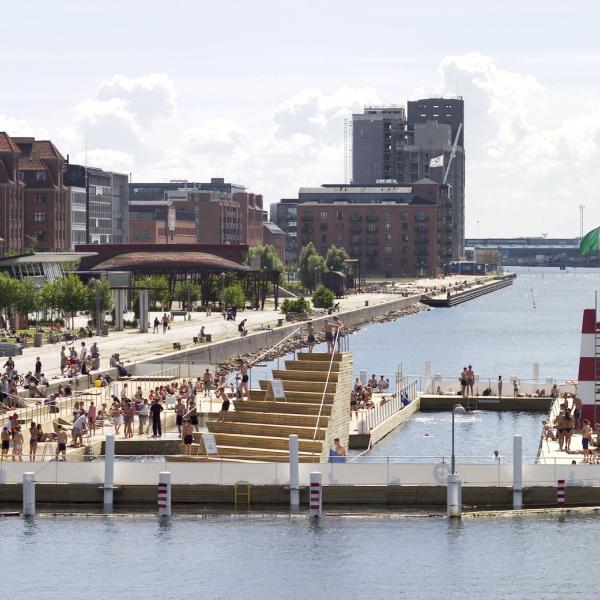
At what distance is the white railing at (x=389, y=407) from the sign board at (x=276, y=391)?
1417 centimetres

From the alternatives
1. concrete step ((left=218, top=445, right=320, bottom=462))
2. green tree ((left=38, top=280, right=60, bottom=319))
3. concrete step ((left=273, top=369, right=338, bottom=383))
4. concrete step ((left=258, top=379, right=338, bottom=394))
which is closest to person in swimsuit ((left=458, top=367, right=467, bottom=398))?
concrete step ((left=273, top=369, right=338, bottom=383))

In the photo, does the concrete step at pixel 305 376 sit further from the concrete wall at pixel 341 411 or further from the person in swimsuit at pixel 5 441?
the person in swimsuit at pixel 5 441

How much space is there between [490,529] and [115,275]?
8738 centimetres

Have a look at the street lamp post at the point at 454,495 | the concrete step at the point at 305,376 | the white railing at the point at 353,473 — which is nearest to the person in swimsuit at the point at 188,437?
the white railing at the point at 353,473

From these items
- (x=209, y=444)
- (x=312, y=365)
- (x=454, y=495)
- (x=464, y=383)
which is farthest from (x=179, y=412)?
(x=464, y=383)

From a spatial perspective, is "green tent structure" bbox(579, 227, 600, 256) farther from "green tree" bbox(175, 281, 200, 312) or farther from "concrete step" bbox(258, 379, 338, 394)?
"green tree" bbox(175, 281, 200, 312)

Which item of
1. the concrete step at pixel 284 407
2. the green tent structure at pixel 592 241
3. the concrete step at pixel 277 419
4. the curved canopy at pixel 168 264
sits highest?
the green tent structure at pixel 592 241

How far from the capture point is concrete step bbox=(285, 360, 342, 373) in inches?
2243

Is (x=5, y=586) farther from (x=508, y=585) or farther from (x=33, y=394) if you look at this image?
(x=33, y=394)

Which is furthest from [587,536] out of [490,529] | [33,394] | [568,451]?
[33,394]

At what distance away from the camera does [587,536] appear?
46625 millimetres

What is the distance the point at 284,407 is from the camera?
5541 cm

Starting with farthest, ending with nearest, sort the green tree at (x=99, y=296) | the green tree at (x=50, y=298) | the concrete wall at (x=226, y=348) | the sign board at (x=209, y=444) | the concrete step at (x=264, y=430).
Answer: the green tree at (x=50, y=298) → the green tree at (x=99, y=296) → the concrete wall at (x=226, y=348) → the concrete step at (x=264, y=430) → the sign board at (x=209, y=444)

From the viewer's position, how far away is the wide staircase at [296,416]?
53.2 m
